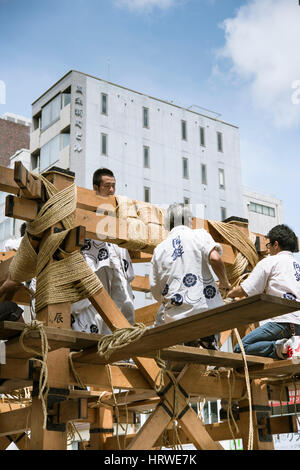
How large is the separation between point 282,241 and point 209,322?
1929 mm

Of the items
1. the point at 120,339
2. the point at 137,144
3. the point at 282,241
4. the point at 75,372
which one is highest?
the point at 137,144

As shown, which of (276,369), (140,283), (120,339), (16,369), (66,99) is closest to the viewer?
(120,339)

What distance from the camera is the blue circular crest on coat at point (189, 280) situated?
201 inches

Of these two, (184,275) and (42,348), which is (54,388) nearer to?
(42,348)

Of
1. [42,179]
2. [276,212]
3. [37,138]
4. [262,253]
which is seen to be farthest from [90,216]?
[276,212]

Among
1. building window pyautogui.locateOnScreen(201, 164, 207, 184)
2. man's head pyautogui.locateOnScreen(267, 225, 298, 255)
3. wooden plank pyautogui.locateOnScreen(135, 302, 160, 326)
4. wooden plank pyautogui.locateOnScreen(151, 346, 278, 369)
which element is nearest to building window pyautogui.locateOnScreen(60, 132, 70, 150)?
building window pyautogui.locateOnScreen(201, 164, 207, 184)

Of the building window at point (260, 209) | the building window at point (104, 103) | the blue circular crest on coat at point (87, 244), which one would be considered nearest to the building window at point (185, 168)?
the building window at point (104, 103)

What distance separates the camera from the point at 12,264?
5.46 m

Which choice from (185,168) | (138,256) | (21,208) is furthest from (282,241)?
(185,168)

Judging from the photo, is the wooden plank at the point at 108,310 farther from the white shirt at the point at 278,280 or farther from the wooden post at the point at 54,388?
the white shirt at the point at 278,280

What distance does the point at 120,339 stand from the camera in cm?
437

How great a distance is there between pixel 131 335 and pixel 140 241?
5.19 feet

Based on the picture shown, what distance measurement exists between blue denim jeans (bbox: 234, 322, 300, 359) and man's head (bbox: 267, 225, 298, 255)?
0.69 metres
